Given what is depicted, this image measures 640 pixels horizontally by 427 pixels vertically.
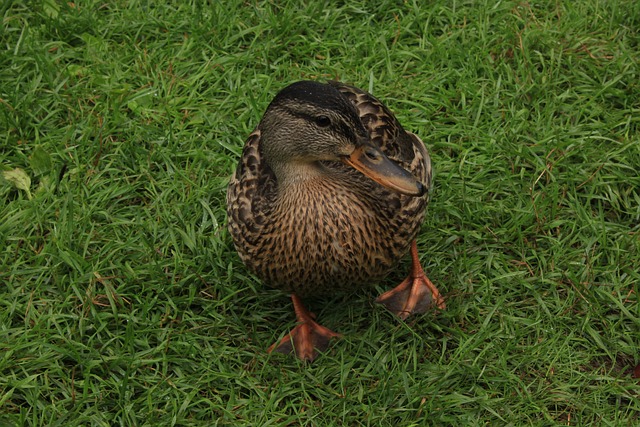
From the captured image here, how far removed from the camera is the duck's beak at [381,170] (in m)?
3.01

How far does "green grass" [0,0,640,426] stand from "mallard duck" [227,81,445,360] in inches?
12.4

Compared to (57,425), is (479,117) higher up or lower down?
higher up

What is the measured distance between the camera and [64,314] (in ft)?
11.6

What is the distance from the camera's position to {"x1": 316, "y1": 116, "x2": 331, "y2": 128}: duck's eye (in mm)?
2965

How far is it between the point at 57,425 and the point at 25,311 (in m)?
0.54

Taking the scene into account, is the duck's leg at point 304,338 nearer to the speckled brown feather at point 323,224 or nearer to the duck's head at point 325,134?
the speckled brown feather at point 323,224

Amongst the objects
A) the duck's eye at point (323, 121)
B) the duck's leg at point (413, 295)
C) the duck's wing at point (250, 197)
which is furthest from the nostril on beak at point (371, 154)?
the duck's leg at point (413, 295)

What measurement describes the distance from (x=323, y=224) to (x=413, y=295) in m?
0.61

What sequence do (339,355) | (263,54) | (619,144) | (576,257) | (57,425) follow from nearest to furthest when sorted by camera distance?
(57,425)
(339,355)
(576,257)
(619,144)
(263,54)

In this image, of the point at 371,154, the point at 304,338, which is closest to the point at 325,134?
the point at 371,154

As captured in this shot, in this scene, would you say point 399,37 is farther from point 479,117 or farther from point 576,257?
point 576,257

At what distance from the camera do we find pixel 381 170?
3.03 meters

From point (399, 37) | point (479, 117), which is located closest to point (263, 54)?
point (399, 37)

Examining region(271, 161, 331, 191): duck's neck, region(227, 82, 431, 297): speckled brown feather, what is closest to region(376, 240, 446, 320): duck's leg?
region(227, 82, 431, 297): speckled brown feather
